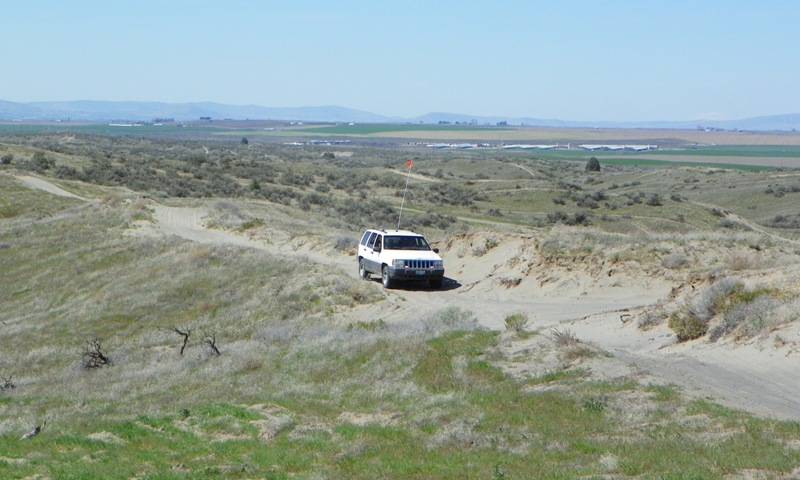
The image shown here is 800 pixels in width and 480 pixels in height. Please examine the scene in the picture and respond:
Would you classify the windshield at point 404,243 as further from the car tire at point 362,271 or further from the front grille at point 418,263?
the car tire at point 362,271

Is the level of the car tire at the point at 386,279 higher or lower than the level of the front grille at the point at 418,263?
lower

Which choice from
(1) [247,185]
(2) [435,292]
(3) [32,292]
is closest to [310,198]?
(1) [247,185]

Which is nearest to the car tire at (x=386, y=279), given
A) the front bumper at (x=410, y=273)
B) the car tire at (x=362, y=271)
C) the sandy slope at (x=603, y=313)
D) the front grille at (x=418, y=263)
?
the front bumper at (x=410, y=273)

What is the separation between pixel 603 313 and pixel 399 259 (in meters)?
8.15

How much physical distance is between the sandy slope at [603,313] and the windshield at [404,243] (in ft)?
4.65

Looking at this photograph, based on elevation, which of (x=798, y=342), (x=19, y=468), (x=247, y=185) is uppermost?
(x=798, y=342)

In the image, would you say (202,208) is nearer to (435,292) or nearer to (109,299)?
(109,299)

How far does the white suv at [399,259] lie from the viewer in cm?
2812

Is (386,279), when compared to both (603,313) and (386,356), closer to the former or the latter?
(603,313)

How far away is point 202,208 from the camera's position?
2110 inches

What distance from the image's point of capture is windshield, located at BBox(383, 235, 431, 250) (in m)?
29.0

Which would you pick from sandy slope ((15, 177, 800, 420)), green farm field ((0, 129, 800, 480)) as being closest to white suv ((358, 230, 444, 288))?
sandy slope ((15, 177, 800, 420))

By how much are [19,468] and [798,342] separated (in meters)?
12.1

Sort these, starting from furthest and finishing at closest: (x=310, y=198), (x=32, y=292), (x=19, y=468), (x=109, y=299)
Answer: (x=310, y=198), (x=32, y=292), (x=109, y=299), (x=19, y=468)
